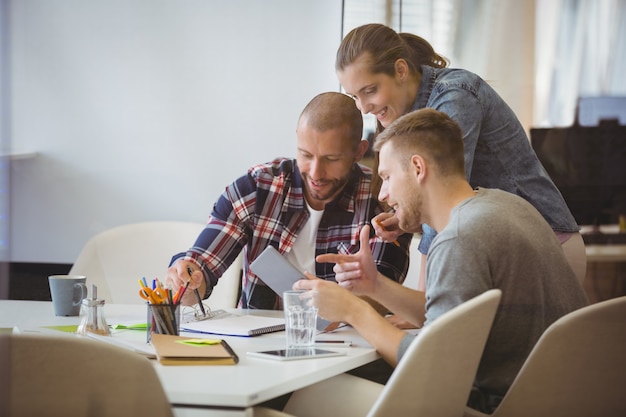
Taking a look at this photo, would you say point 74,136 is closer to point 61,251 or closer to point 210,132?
point 61,251

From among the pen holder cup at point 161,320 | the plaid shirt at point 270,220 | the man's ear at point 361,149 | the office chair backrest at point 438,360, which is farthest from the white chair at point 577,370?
the man's ear at point 361,149

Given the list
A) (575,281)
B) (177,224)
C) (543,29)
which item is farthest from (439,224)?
(177,224)

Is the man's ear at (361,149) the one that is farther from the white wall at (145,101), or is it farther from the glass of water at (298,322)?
the glass of water at (298,322)

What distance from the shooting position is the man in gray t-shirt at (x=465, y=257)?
53.0 inches

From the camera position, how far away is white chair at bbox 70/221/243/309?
2.00m

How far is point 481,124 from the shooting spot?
175 cm

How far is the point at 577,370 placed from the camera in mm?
1372

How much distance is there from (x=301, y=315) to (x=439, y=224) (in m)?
0.30

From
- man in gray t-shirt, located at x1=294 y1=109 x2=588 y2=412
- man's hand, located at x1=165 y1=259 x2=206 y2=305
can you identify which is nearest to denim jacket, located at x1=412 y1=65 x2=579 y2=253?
man in gray t-shirt, located at x1=294 y1=109 x2=588 y2=412

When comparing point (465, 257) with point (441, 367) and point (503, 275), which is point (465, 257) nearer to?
point (503, 275)

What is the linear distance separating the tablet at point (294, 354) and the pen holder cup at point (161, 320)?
0.20m

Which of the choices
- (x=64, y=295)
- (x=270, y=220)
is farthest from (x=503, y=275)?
(x=64, y=295)

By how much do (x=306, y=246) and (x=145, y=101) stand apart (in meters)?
0.54

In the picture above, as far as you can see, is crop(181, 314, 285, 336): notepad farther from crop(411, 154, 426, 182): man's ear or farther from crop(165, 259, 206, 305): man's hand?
crop(411, 154, 426, 182): man's ear
